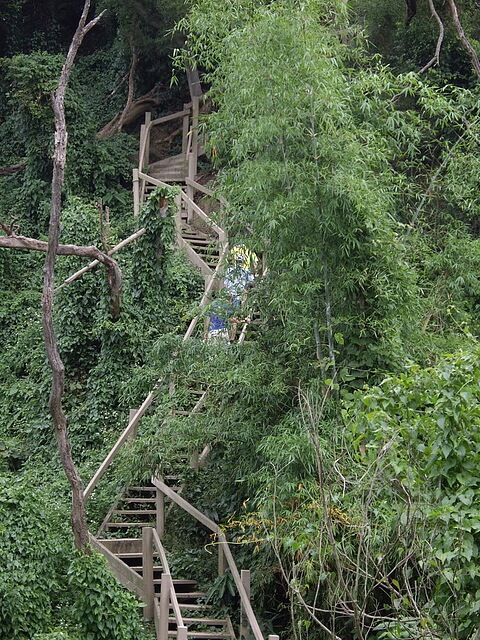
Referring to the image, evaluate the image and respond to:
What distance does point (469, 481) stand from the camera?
5.32 m

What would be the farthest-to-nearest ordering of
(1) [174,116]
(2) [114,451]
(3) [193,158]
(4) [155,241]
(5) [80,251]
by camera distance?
(1) [174,116] → (3) [193,158] → (4) [155,241] → (5) [80,251] → (2) [114,451]

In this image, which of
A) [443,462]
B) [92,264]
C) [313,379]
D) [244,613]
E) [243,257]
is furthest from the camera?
[92,264]

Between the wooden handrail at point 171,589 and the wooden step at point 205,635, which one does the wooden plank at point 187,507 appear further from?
the wooden step at point 205,635

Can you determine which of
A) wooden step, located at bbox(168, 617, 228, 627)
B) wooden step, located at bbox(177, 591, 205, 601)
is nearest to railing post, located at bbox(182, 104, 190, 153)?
wooden step, located at bbox(177, 591, 205, 601)

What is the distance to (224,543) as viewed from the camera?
8.72 meters

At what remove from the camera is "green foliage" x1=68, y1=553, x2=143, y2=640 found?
336 inches

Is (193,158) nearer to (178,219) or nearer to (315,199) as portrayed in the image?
(178,219)

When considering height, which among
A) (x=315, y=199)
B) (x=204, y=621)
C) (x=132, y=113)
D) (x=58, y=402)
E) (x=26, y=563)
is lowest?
(x=204, y=621)

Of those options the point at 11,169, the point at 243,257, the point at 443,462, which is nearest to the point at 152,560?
the point at 243,257

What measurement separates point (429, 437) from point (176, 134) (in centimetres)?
1368

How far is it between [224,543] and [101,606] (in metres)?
1.19

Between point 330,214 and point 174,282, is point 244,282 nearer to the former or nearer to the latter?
point 330,214

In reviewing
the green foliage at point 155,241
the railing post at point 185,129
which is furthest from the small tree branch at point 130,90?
the green foliage at point 155,241

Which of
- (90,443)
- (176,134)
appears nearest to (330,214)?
(90,443)
